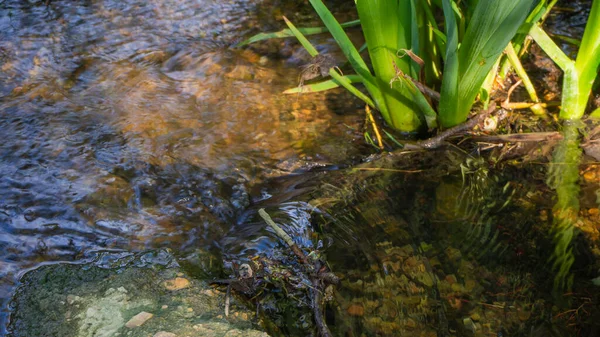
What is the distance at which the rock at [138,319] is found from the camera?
59.4 inches

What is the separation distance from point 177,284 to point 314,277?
0.41 metres

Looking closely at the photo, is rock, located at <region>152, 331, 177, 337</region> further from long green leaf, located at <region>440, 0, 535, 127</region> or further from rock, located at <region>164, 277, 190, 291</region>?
long green leaf, located at <region>440, 0, 535, 127</region>

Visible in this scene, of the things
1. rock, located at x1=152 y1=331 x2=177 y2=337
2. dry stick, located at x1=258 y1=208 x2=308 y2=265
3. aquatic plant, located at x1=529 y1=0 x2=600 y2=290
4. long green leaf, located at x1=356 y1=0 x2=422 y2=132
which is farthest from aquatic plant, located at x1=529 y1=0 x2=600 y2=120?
rock, located at x1=152 y1=331 x2=177 y2=337

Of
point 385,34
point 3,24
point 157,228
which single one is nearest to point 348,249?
point 157,228

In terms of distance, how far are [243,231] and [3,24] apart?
2.28 m

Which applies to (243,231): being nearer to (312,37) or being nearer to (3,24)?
(312,37)

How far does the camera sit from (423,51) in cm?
234

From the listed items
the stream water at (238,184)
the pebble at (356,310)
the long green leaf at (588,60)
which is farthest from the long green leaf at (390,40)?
the pebble at (356,310)

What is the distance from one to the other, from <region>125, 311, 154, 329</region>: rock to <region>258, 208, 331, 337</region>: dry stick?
18.3 inches

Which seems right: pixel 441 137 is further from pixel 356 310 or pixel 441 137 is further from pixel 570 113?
pixel 356 310

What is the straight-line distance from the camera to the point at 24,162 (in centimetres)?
232

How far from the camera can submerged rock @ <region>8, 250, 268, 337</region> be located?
1511mm

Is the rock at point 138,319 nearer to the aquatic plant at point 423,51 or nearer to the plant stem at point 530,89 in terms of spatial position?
the aquatic plant at point 423,51

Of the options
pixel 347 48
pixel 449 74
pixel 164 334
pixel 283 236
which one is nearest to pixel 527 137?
pixel 449 74
